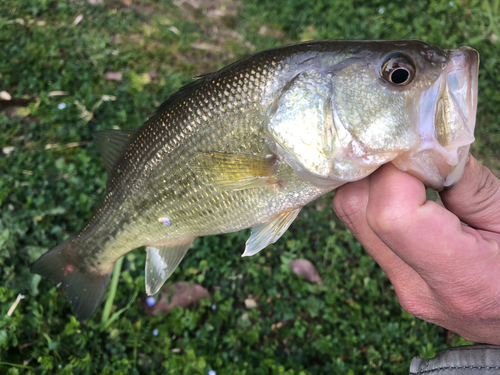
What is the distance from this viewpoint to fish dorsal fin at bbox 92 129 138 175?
1742mm

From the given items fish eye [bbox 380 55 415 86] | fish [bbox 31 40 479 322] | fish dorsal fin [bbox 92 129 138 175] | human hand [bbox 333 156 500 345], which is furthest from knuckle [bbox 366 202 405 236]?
fish dorsal fin [bbox 92 129 138 175]

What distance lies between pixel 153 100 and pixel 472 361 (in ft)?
10.9

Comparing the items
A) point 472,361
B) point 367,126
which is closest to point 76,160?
point 367,126

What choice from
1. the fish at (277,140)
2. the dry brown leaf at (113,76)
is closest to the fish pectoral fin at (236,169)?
the fish at (277,140)

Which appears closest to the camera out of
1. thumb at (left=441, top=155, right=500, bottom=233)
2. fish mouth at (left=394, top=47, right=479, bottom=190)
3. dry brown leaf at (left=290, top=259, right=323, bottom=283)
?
fish mouth at (left=394, top=47, right=479, bottom=190)

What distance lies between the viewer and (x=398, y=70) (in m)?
1.18

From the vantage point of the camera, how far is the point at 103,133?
5.83 feet

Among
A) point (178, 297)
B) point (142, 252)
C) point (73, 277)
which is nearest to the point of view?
point (73, 277)

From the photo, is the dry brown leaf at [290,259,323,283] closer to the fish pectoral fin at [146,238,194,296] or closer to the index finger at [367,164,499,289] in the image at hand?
the fish pectoral fin at [146,238,194,296]

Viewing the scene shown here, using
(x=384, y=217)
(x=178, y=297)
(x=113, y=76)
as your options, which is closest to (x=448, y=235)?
(x=384, y=217)

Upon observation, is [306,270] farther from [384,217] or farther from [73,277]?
[73,277]

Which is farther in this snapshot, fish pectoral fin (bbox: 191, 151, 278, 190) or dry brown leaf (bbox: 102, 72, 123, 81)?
dry brown leaf (bbox: 102, 72, 123, 81)

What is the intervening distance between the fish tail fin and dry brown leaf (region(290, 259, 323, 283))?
1513 mm

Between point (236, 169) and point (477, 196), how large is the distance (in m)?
1.04
